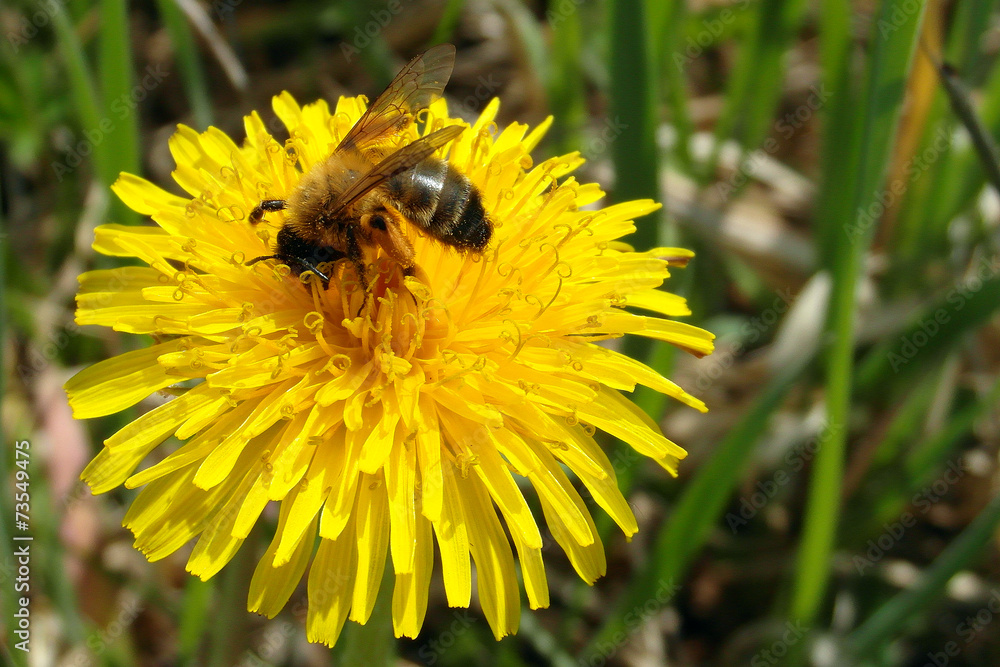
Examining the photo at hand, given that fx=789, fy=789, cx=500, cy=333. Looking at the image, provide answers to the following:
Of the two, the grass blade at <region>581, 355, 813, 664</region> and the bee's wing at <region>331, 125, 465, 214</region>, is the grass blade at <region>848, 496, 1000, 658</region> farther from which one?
the bee's wing at <region>331, 125, 465, 214</region>

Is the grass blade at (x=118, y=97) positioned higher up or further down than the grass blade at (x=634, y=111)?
higher up

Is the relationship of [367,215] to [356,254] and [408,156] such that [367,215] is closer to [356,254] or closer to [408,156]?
[356,254]

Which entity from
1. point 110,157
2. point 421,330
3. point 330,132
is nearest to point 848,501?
point 421,330

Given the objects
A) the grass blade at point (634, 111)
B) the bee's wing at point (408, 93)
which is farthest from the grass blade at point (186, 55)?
the grass blade at point (634, 111)

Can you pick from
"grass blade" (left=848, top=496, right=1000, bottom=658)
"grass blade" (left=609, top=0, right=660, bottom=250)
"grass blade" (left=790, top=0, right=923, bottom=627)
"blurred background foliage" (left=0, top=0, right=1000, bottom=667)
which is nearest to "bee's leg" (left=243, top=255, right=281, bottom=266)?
"blurred background foliage" (left=0, top=0, right=1000, bottom=667)

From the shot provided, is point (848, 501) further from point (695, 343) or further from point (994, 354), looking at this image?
point (695, 343)

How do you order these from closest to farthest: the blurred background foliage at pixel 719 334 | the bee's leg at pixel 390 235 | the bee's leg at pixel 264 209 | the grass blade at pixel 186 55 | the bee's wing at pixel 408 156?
the bee's wing at pixel 408 156 < the bee's leg at pixel 390 235 < the bee's leg at pixel 264 209 < the blurred background foliage at pixel 719 334 < the grass blade at pixel 186 55

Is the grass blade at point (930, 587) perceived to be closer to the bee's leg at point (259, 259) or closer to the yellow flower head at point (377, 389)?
the yellow flower head at point (377, 389)
